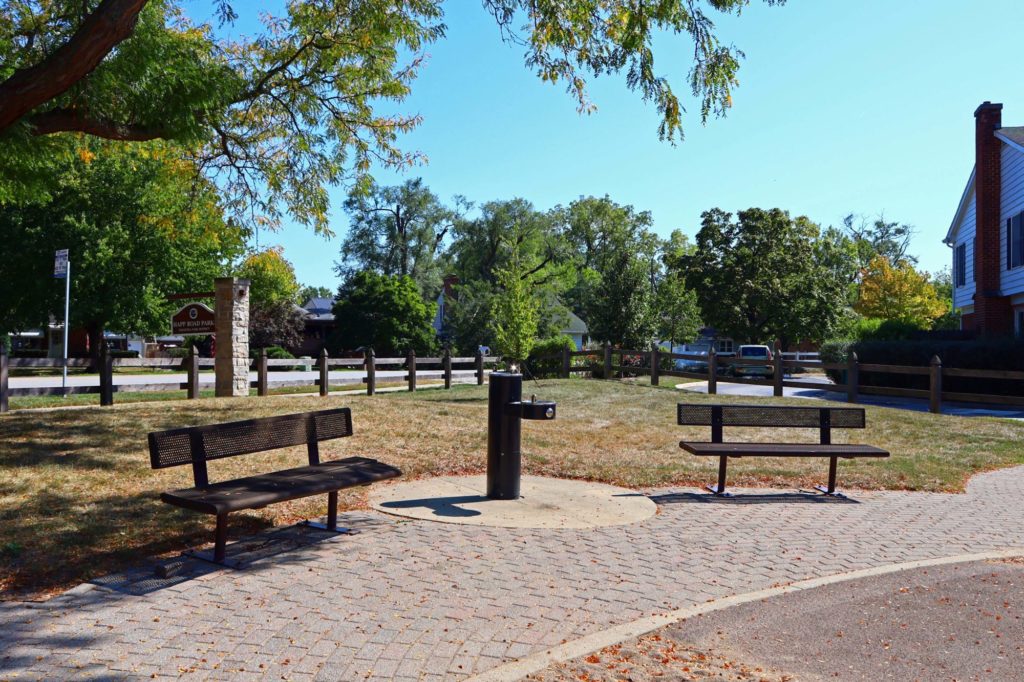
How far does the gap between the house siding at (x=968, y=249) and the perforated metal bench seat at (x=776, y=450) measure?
2396cm

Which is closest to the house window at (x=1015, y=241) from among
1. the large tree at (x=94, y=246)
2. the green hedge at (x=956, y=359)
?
the green hedge at (x=956, y=359)

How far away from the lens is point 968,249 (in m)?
31.1

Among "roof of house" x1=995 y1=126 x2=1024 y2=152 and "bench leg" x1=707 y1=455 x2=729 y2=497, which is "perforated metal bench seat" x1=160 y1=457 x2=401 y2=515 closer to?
"bench leg" x1=707 y1=455 x2=729 y2=497

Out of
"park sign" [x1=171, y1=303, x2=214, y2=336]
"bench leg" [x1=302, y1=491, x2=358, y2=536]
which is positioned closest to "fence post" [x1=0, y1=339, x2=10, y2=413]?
"park sign" [x1=171, y1=303, x2=214, y2=336]

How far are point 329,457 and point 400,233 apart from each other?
56.9 metres

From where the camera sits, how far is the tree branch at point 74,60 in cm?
781

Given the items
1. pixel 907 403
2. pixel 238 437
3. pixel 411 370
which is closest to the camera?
pixel 238 437

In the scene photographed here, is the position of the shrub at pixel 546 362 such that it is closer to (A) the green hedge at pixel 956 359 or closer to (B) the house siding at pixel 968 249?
(A) the green hedge at pixel 956 359

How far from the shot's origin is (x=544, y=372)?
105 ft

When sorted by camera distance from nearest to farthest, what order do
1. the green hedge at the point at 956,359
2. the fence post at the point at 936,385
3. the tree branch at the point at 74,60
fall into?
the tree branch at the point at 74,60 < the fence post at the point at 936,385 < the green hedge at the point at 956,359

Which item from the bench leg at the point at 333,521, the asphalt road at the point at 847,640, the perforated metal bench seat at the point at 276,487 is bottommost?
the asphalt road at the point at 847,640

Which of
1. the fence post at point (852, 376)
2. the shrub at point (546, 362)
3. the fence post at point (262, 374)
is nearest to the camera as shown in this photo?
the fence post at point (262, 374)

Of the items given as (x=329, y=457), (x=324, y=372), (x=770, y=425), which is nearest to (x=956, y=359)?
(x=770, y=425)

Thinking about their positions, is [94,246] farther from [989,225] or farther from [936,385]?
[989,225]
